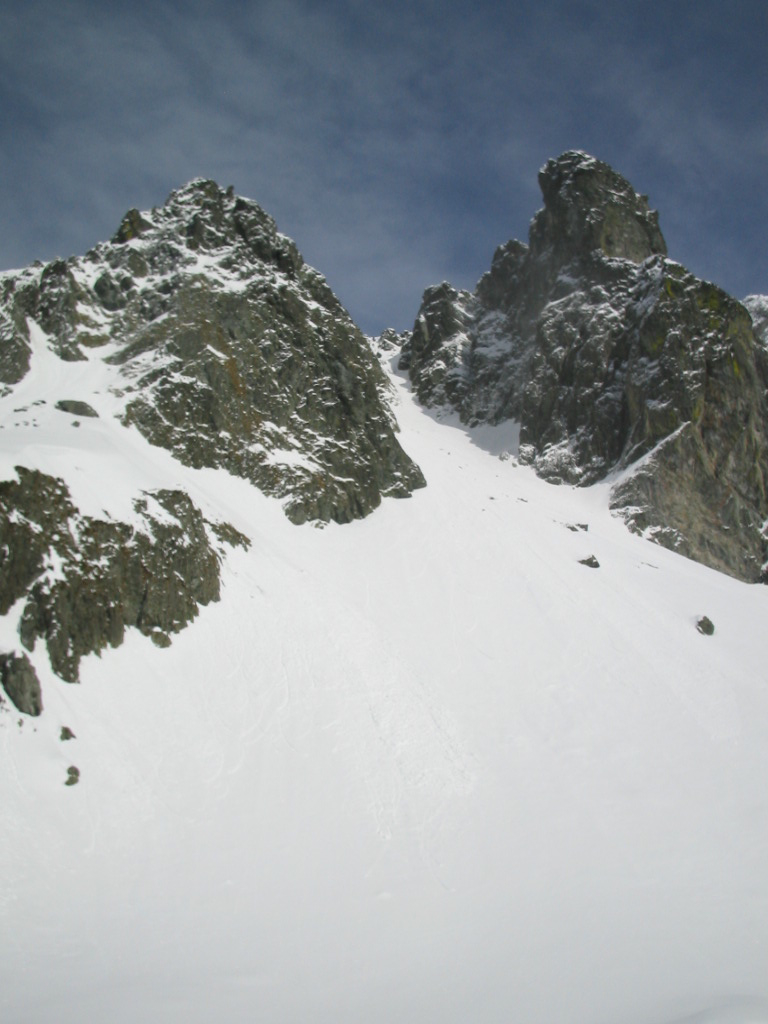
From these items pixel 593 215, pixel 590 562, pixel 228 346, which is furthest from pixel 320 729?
pixel 593 215

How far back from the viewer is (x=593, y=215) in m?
74.1

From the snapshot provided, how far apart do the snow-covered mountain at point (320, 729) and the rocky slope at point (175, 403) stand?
16 cm

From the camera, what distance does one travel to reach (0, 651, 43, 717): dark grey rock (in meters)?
13.8

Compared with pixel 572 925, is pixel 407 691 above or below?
above

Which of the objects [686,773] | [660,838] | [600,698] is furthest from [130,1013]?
[600,698]

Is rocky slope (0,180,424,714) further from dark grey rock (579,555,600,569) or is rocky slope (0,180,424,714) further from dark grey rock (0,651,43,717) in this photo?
dark grey rock (579,555,600,569)

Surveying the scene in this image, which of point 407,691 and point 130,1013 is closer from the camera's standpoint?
point 130,1013

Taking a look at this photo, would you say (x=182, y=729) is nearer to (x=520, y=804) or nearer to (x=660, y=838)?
(x=520, y=804)

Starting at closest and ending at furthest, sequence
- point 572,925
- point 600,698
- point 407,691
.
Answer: point 572,925
point 407,691
point 600,698

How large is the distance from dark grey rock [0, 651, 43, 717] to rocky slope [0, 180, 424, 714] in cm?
9

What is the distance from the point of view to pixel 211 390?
3447 centimetres

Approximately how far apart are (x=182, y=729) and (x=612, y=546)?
31.6 m

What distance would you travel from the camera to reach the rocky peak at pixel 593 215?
2904 inches

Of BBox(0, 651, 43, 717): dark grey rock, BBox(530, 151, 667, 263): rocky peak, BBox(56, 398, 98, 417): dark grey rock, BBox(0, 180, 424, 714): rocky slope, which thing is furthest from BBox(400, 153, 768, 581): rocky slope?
BBox(0, 651, 43, 717): dark grey rock
